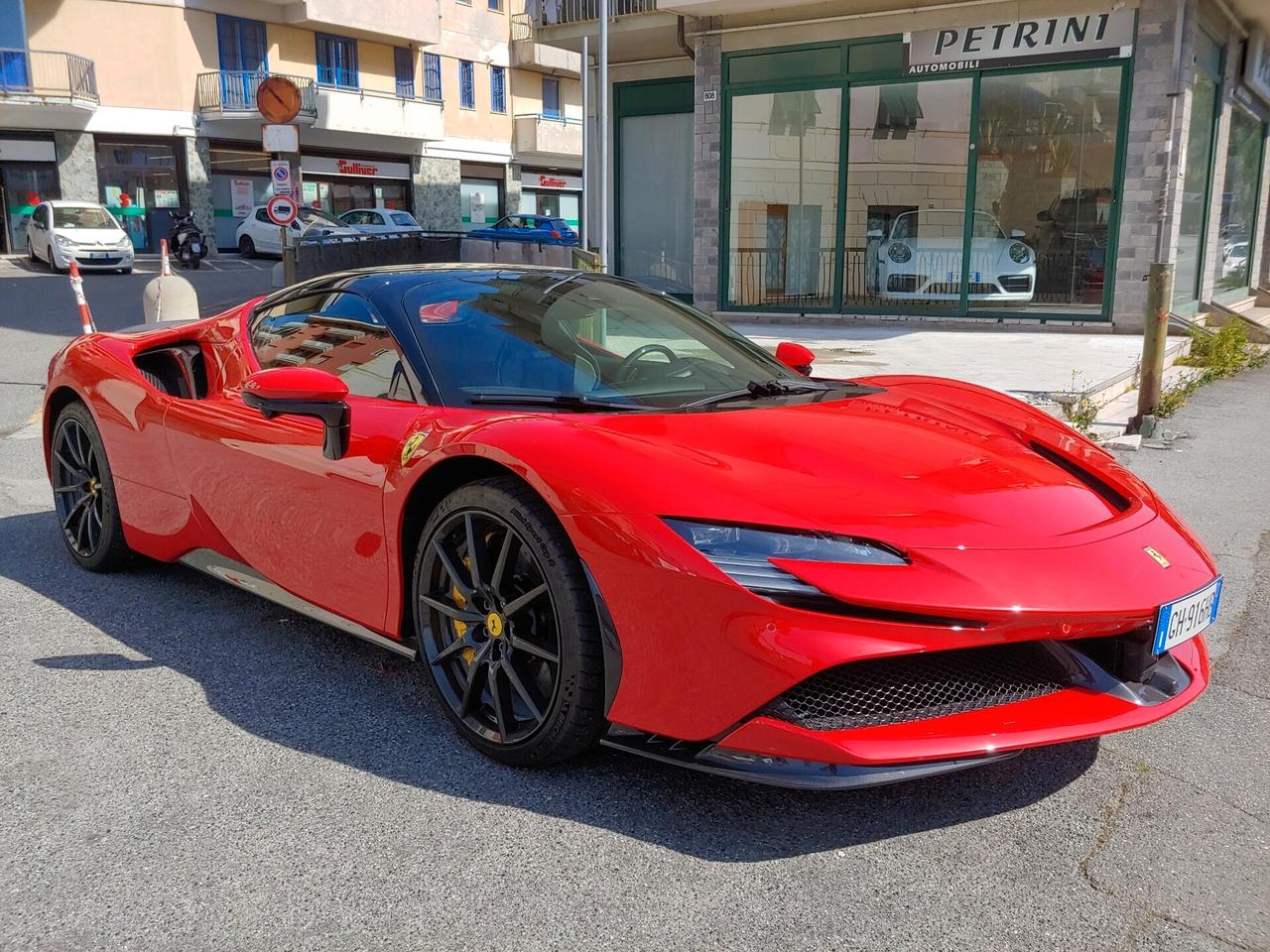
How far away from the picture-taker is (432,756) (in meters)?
2.79

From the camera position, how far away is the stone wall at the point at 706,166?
15281mm

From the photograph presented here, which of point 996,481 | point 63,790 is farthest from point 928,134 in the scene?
point 63,790

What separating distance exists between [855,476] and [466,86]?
3925 centimetres

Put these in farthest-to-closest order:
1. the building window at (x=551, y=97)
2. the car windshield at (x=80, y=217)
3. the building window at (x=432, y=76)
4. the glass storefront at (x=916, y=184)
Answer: the building window at (x=551, y=97) → the building window at (x=432, y=76) → the car windshield at (x=80, y=217) → the glass storefront at (x=916, y=184)

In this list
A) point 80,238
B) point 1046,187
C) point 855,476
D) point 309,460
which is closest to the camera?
point 855,476

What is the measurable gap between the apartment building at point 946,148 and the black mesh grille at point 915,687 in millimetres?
11968

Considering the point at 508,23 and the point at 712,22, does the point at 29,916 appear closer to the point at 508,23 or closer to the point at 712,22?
the point at 712,22

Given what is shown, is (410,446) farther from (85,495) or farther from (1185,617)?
(85,495)

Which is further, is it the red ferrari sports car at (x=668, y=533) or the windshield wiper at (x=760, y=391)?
the windshield wiper at (x=760, y=391)

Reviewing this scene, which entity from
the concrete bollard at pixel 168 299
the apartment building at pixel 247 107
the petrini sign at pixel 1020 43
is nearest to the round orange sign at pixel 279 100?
the concrete bollard at pixel 168 299

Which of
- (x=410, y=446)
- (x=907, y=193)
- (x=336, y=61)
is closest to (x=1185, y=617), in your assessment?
(x=410, y=446)

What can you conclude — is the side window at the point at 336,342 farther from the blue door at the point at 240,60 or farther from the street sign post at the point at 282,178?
the blue door at the point at 240,60

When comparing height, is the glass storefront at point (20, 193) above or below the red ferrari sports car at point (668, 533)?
above

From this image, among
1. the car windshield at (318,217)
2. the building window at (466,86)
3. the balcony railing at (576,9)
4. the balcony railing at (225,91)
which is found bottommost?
the car windshield at (318,217)
